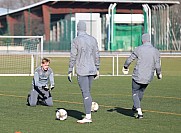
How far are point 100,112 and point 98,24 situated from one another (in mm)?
48224

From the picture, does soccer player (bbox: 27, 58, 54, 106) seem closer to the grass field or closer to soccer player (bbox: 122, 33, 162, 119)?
the grass field

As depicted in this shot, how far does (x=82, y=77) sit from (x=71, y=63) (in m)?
0.36

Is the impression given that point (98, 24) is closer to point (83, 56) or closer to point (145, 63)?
point (145, 63)

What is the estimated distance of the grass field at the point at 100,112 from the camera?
434 inches

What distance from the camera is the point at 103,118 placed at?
1255cm

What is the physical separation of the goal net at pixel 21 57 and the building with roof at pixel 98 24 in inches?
692

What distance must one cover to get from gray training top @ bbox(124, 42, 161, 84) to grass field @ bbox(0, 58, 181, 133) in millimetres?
896

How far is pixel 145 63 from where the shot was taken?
12.4 m

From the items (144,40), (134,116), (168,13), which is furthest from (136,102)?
(168,13)

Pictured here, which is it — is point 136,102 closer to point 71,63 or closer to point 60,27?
point 71,63

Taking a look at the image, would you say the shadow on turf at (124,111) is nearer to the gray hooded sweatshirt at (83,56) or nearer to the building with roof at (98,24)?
the gray hooded sweatshirt at (83,56)

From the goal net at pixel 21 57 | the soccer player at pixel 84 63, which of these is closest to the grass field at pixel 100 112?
the soccer player at pixel 84 63

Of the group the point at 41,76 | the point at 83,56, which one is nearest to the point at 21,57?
the point at 41,76

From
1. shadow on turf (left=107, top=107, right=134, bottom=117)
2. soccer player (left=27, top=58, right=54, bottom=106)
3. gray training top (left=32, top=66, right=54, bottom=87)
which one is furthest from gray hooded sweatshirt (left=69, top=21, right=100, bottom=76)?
gray training top (left=32, top=66, right=54, bottom=87)
